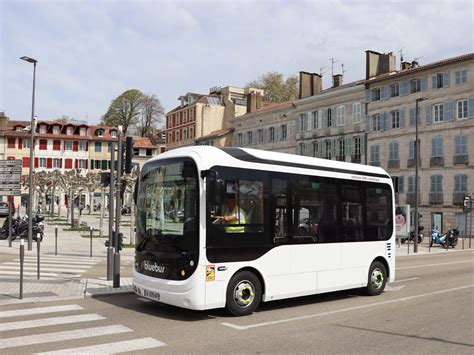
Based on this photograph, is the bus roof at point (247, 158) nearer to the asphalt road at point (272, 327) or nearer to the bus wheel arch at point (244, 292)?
the bus wheel arch at point (244, 292)

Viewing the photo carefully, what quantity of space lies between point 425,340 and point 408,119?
130 ft

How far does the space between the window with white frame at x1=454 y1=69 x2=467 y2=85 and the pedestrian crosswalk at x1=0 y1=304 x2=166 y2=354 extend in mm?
38628

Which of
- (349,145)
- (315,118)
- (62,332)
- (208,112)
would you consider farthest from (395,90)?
(62,332)

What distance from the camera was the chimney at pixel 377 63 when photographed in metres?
47.9

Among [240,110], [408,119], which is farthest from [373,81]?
[240,110]

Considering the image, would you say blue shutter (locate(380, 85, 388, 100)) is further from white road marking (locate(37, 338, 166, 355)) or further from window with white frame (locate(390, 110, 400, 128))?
white road marking (locate(37, 338, 166, 355))

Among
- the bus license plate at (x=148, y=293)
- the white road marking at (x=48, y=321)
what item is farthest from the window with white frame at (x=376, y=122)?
the white road marking at (x=48, y=321)

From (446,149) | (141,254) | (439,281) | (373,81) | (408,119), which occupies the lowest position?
(439,281)

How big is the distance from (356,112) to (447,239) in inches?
814

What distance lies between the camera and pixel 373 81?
47.3 meters

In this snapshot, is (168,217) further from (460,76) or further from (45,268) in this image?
(460,76)

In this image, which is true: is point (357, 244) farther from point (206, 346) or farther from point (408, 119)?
point (408, 119)

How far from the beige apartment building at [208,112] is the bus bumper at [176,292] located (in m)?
61.6

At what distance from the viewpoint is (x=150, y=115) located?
87250mm
